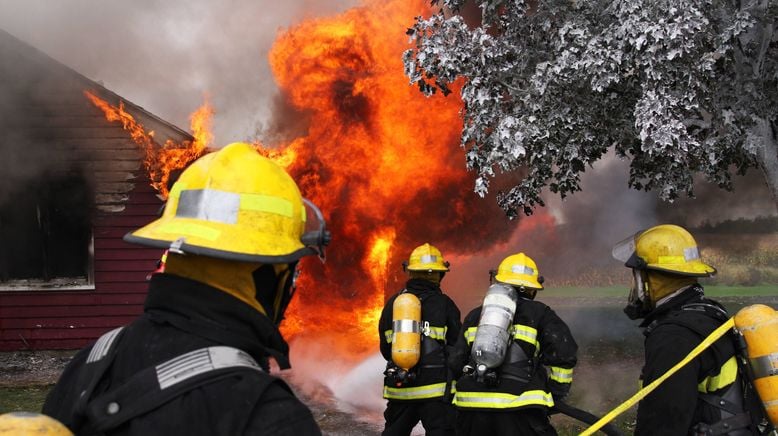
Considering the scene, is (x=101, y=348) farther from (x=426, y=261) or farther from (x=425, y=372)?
(x=426, y=261)

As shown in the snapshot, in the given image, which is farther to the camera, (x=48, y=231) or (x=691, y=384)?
(x=48, y=231)

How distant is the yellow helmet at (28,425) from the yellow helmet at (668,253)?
10.1 feet

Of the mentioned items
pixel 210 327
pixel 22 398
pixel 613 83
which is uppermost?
pixel 613 83

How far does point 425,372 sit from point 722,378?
116 inches

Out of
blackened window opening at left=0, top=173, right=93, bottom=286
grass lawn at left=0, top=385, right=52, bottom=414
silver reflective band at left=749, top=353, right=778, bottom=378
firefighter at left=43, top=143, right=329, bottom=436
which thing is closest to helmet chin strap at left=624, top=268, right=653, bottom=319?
silver reflective band at left=749, top=353, right=778, bottom=378

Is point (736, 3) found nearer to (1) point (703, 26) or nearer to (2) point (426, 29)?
(1) point (703, 26)

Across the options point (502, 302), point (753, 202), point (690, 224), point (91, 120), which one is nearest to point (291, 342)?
point (91, 120)

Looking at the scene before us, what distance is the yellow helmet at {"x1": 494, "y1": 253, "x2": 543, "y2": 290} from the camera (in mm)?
5004

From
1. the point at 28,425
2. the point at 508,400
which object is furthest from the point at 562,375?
the point at 28,425

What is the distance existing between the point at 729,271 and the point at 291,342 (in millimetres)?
13103

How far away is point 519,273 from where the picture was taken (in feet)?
16.5

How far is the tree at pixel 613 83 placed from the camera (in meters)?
6.11

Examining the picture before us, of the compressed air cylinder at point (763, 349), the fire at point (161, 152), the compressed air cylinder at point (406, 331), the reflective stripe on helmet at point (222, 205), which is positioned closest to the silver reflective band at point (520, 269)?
the compressed air cylinder at point (406, 331)

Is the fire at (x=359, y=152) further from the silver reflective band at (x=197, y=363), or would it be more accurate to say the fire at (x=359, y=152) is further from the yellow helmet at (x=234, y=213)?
the silver reflective band at (x=197, y=363)
